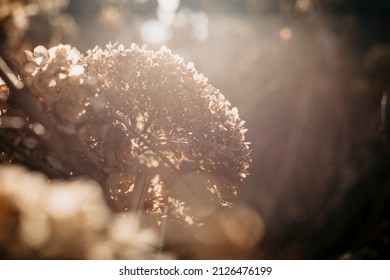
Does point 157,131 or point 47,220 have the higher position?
point 157,131

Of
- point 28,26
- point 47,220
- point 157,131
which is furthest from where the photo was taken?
point 28,26

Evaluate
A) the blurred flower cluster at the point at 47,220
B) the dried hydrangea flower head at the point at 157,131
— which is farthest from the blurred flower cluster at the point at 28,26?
the blurred flower cluster at the point at 47,220

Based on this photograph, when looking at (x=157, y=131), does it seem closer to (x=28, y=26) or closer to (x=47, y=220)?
(x=47, y=220)

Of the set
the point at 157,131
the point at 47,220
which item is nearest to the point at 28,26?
the point at 157,131

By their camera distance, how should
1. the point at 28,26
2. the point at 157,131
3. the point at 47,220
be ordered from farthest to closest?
the point at 28,26
the point at 157,131
the point at 47,220

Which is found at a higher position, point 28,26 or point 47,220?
point 28,26

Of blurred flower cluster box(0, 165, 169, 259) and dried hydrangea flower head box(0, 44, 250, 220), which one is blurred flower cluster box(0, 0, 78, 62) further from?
blurred flower cluster box(0, 165, 169, 259)

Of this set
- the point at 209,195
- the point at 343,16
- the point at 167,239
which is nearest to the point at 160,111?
the point at 209,195

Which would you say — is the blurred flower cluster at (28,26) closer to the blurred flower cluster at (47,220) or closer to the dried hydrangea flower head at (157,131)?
the dried hydrangea flower head at (157,131)

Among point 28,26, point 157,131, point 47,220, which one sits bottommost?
point 47,220

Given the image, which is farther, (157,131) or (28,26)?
(28,26)
